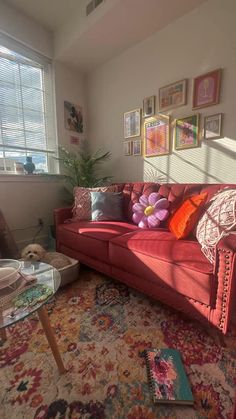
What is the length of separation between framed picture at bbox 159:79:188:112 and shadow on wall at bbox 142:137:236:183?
48 centimetres

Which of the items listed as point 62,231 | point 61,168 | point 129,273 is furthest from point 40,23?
point 129,273

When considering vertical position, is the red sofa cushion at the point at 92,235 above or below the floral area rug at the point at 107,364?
above

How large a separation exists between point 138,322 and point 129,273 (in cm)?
31

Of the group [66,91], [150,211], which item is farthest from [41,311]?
[66,91]

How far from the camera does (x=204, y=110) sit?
6.22 ft

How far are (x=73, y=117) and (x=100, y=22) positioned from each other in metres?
1.12

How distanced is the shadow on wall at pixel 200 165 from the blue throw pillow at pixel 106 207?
614 millimetres

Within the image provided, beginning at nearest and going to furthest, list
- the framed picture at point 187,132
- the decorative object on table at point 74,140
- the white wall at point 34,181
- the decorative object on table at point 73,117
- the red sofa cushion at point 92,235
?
the red sofa cushion at point 92,235, the framed picture at point 187,132, the white wall at point 34,181, the decorative object on table at point 73,117, the decorative object on table at point 74,140

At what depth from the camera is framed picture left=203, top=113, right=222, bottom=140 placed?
1821 mm

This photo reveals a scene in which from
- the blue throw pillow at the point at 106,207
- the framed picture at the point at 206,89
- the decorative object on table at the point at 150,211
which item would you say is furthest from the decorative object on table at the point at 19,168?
the framed picture at the point at 206,89

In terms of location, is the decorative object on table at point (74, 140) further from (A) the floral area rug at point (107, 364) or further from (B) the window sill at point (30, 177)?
(A) the floral area rug at point (107, 364)

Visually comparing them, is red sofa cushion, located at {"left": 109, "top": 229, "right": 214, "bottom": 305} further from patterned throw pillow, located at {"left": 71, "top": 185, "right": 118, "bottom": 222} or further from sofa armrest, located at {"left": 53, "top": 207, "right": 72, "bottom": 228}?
sofa armrest, located at {"left": 53, "top": 207, "right": 72, "bottom": 228}

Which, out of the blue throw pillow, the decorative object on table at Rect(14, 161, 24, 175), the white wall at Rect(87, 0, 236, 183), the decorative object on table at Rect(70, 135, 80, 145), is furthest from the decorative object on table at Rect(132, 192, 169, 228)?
the decorative object on table at Rect(70, 135, 80, 145)

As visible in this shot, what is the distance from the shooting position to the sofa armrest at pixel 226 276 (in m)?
0.90
